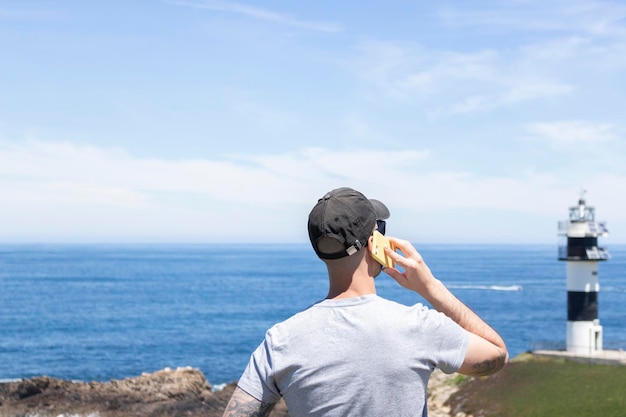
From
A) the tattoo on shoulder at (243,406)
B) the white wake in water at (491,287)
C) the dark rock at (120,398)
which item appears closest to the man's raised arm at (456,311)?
the tattoo on shoulder at (243,406)

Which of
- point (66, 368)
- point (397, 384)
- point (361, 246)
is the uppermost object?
point (361, 246)

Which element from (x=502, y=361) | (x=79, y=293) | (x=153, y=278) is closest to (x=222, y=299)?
(x=79, y=293)

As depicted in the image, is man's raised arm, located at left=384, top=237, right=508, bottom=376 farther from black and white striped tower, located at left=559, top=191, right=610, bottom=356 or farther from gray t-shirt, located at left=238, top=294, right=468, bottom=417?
black and white striped tower, located at left=559, top=191, right=610, bottom=356

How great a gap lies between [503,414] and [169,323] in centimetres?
6035

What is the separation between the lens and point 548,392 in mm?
28781

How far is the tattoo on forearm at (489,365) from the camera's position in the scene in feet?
10.1

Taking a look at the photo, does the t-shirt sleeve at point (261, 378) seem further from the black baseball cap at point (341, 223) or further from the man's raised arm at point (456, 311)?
the man's raised arm at point (456, 311)

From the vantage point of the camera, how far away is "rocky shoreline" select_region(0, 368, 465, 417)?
76.8 feet

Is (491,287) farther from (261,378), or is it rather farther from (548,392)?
(261,378)

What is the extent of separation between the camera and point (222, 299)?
352 feet

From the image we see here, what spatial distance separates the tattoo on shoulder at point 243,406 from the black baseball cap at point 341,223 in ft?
2.17

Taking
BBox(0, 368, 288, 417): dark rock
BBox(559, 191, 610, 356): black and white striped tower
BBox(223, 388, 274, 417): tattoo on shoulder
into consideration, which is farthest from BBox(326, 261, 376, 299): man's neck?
BBox(559, 191, 610, 356): black and white striped tower

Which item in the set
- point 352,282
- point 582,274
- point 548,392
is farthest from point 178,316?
point 352,282

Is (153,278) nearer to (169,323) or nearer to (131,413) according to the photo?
(169,323)
